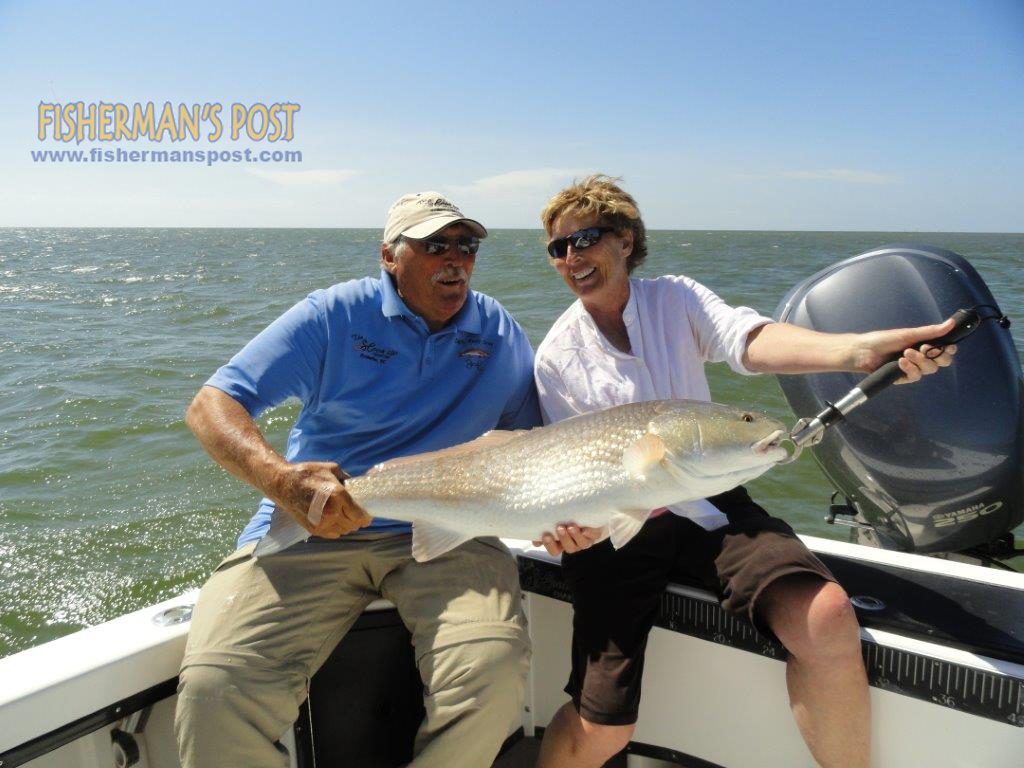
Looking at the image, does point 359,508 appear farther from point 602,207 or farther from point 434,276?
point 602,207

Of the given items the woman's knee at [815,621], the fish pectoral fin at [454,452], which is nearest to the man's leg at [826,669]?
the woman's knee at [815,621]

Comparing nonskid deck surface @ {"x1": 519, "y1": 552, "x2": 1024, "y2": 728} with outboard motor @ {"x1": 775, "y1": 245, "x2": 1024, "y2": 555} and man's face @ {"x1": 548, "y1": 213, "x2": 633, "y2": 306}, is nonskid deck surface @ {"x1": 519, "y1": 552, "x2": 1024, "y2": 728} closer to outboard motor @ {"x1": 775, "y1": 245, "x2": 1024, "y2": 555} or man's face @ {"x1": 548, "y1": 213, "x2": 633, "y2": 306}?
outboard motor @ {"x1": 775, "y1": 245, "x2": 1024, "y2": 555}

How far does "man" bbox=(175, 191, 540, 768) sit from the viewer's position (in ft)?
8.07

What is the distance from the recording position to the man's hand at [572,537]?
2.70 m

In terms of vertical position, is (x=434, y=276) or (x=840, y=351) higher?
(x=434, y=276)

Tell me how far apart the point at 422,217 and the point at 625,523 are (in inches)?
65.8

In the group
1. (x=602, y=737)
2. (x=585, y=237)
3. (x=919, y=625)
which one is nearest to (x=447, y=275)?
(x=585, y=237)

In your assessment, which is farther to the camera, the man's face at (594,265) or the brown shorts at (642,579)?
the man's face at (594,265)

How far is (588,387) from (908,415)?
1.69 metres

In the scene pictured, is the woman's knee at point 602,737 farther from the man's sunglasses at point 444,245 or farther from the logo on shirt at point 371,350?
the man's sunglasses at point 444,245

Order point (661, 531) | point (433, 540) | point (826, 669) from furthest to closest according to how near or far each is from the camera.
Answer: point (661, 531)
point (433, 540)
point (826, 669)

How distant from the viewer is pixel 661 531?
9.68ft

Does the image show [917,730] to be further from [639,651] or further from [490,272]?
[490,272]

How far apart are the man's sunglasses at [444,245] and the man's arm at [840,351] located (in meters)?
1.30
